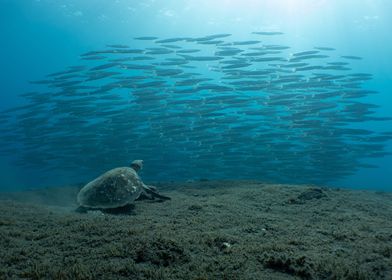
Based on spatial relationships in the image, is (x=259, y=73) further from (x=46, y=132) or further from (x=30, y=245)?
(x=30, y=245)

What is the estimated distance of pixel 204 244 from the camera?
16.3 feet

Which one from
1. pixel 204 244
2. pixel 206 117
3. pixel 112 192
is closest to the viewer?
pixel 204 244

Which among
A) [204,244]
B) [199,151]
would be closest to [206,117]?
Result: [199,151]

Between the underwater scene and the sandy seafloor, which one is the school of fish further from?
the sandy seafloor

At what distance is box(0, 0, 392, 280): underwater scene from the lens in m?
4.53

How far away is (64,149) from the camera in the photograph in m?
26.0

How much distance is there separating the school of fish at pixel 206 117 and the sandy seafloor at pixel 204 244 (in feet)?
39.4

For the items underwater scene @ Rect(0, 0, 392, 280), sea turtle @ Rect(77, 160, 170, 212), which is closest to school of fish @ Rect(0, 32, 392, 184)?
underwater scene @ Rect(0, 0, 392, 280)

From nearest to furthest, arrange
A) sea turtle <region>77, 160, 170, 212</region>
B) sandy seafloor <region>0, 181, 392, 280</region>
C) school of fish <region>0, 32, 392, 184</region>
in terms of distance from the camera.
A: 1. sandy seafloor <region>0, 181, 392, 280</region>
2. sea turtle <region>77, 160, 170, 212</region>
3. school of fish <region>0, 32, 392, 184</region>

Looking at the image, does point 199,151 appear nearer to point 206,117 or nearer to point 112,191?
point 206,117

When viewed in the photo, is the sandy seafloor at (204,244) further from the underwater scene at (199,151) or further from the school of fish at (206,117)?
the school of fish at (206,117)

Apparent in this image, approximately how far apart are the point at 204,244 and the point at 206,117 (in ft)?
57.2

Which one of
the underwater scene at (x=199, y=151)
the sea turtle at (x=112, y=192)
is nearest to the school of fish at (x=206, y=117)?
the underwater scene at (x=199, y=151)

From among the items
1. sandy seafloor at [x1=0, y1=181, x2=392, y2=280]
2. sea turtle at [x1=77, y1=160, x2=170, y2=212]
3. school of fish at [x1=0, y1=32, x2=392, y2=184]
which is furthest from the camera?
school of fish at [x1=0, y1=32, x2=392, y2=184]
